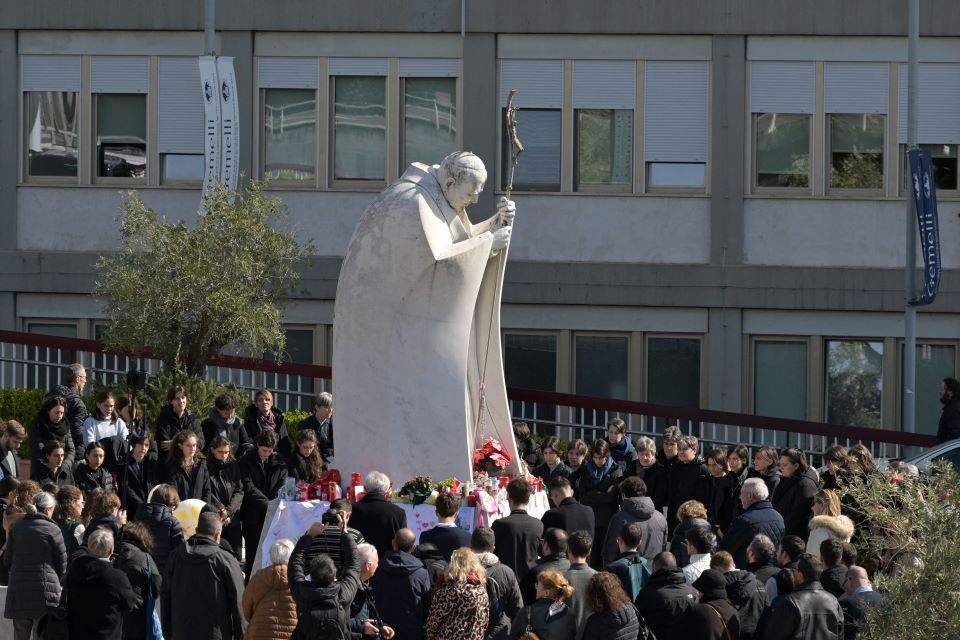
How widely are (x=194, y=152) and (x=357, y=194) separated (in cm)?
265

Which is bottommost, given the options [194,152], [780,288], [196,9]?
[780,288]

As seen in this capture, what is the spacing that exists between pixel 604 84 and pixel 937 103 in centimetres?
502

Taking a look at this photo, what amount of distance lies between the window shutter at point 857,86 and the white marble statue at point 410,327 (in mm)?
13449

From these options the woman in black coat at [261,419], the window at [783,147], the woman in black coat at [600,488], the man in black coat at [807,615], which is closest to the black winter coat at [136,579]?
the man in black coat at [807,615]

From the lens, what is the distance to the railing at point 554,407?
2352 cm

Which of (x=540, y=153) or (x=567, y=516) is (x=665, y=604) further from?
(x=540, y=153)

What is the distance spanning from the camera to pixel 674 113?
28469 millimetres

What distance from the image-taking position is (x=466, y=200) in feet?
52.6

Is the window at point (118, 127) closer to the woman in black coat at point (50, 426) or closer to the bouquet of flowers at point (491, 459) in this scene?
Result: the woman in black coat at point (50, 426)

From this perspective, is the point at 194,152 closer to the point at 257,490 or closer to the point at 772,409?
the point at 772,409

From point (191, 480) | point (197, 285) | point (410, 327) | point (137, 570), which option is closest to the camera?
point (137, 570)

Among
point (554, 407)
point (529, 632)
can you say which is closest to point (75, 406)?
point (554, 407)

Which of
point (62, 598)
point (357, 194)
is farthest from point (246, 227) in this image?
point (62, 598)

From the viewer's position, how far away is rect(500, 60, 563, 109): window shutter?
28.5m
